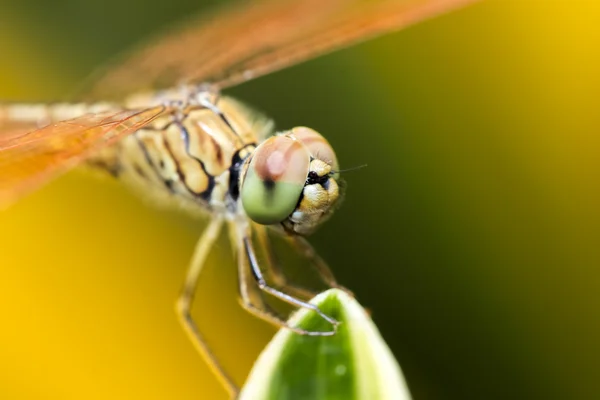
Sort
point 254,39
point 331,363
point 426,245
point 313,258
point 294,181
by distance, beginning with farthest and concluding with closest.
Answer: point 254,39
point 426,245
point 313,258
point 294,181
point 331,363

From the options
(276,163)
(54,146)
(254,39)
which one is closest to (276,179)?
(276,163)

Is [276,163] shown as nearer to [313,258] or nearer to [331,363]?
[313,258]

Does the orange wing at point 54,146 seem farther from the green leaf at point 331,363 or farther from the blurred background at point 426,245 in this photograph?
the green leaf at point 331,363

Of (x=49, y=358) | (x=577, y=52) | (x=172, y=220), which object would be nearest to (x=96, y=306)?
(x=49, y=358)

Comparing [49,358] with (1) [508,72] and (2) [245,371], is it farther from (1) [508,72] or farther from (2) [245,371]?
(1) [508,72]

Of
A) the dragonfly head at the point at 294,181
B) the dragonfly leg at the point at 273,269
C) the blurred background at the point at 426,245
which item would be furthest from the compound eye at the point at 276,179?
the blurred background at the point at 426,245

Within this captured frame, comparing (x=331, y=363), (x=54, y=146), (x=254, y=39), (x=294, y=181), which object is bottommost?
(x=331, y=363)
